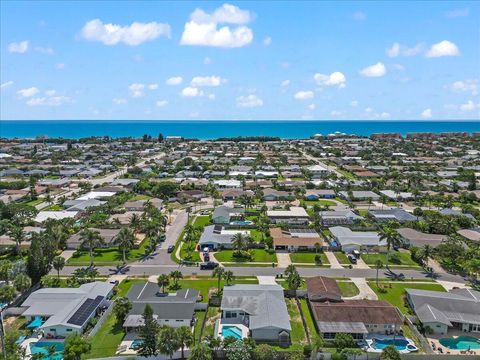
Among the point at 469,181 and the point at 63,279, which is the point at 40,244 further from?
the point at 469,181

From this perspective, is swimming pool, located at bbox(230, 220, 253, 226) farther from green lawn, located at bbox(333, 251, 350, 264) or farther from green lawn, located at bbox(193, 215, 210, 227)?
green lawn, located at bbox(333, 251, 350, 264)

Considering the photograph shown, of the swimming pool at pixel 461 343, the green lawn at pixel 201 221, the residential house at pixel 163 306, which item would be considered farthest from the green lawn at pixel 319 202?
the swimming pool at pixel 461 343

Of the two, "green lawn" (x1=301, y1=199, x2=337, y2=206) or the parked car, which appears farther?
"green lawn" (x1=301, y1=199, x2=337, y2=206)

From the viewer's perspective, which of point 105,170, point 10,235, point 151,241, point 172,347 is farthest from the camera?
point 105,170

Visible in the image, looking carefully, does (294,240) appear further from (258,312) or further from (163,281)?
(163,281)

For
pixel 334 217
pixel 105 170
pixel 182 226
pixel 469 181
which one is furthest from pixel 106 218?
pixel 469 181

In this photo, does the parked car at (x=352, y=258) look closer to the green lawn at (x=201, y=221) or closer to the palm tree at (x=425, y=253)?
the palm tree at (x=425, y=253)

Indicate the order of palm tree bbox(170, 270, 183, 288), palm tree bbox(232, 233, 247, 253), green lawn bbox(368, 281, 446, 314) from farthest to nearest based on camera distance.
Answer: palm tree bbox(232, 233, 247, 253)
palm tree bbox(170, 270, 183, 288)
green lawn bbox(368, 281, 446, 314)

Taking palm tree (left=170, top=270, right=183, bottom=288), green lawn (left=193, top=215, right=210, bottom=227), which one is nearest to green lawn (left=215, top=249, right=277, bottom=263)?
palm tree (left=170, top=270, right=183, bottom=288)
